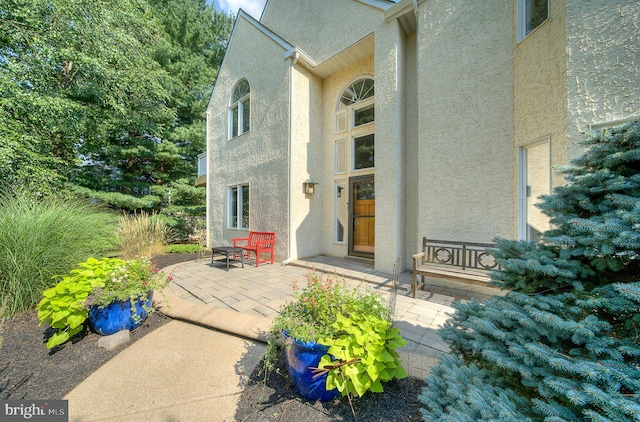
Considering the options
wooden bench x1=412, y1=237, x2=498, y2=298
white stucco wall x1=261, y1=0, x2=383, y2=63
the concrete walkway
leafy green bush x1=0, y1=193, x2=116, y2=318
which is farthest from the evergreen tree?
white stucco wall x1=261, y1=0, x2=383, y2=63

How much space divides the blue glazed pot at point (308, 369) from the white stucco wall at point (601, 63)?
160 inches

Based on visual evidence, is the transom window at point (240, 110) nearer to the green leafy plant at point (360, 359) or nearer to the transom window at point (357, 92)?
the transom window at point (357, 92)

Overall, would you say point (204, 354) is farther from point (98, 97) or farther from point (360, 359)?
point (98, 97)

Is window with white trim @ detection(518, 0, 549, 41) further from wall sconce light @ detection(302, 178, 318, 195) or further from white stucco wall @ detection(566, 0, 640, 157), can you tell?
wall sconce light @ detection(302, 178, 318, 195)

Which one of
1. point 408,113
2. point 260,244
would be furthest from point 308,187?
point 408,113

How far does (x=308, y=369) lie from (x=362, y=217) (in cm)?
547

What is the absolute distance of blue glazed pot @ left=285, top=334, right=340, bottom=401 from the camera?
5.94 feet

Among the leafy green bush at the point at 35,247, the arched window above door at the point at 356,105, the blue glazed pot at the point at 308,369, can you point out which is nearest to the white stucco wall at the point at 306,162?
the arched window above door at the point at 356,105

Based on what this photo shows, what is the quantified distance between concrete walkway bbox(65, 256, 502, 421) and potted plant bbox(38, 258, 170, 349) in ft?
1.39

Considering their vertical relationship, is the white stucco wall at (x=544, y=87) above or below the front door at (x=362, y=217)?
above

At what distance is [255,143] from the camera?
8.22 meters

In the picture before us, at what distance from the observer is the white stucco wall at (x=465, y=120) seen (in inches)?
173

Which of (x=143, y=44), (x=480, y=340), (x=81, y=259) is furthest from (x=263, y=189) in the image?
(x=143, y=44)

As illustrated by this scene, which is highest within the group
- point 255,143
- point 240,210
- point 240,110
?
point 240,110
